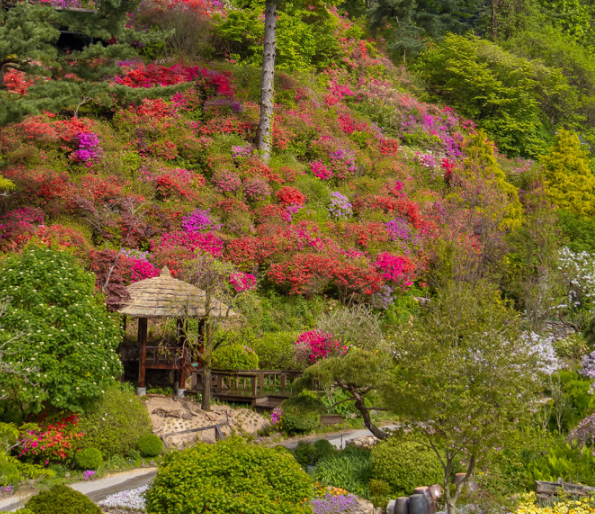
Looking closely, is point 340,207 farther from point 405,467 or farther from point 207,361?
point 405,467

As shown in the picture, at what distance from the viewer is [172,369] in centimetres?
Result: 1870

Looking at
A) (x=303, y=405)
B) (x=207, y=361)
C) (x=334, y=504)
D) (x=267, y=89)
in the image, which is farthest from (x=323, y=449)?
(x=267, y=89)

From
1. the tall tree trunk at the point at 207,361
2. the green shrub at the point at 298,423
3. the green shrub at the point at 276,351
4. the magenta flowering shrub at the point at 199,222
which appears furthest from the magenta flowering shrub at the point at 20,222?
the green shrub at the point at 298,423

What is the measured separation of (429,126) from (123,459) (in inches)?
1123

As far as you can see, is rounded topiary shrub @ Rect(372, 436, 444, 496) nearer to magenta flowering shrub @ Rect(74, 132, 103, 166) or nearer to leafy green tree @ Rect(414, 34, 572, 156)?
magenta flowering shrub @ Rect(74, 132, 103, 166)

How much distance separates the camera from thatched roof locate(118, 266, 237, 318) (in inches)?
633

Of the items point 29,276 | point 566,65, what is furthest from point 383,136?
point 29,276

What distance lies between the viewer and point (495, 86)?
38.9 m

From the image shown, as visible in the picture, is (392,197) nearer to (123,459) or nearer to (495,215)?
(495,215)

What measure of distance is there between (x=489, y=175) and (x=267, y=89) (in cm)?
1110

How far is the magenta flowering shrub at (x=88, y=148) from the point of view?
904 inches

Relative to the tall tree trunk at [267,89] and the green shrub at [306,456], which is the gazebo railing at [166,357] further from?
the tall tree trunk at [267,89]

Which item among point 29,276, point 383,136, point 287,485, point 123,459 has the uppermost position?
point 383,136

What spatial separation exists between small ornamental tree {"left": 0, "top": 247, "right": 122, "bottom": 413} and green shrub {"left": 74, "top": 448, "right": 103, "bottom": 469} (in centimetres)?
97
